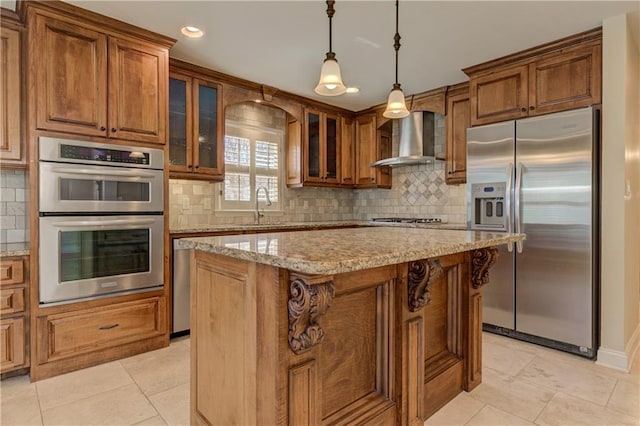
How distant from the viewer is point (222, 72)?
11.7ft

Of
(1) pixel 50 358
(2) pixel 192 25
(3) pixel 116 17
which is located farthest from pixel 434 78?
(1) pixel 50 358

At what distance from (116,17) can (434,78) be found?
2.89 metres

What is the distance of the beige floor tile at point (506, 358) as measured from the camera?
254 cm

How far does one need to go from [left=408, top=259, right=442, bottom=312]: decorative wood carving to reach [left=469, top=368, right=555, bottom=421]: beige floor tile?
0.95 m

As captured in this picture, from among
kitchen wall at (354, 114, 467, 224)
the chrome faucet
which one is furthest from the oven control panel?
kitchen wall at (354, 114, 467, 224)

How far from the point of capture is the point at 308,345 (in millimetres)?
1236

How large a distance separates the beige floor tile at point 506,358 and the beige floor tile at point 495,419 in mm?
563

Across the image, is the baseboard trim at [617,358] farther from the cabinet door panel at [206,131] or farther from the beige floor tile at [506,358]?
the cabinet door panel at [206,131]

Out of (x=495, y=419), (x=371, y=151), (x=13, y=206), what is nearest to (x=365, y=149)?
(x=371, y=151)

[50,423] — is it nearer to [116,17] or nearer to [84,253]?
[84,253]

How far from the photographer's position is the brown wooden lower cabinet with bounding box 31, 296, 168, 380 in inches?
92.6

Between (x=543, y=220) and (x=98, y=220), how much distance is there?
133 inches

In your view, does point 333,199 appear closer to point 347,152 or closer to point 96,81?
→ point 347,152

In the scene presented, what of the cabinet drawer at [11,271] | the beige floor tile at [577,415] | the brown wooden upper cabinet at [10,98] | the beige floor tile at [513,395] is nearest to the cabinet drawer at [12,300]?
the cabinet drawer at [11,271]
